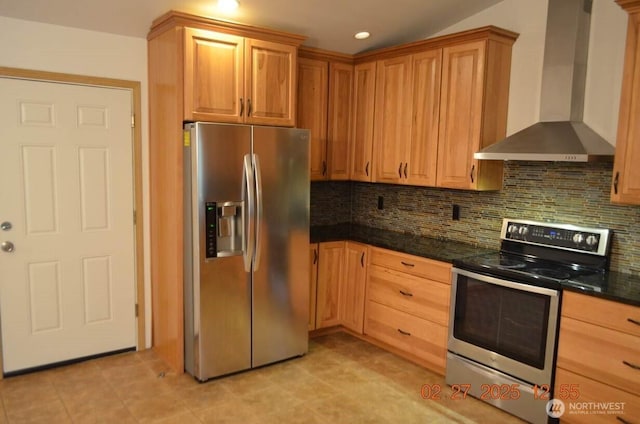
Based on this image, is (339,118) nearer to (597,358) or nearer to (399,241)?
(399,241)

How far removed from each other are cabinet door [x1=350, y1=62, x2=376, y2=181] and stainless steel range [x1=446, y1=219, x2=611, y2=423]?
A: 4.33 ft

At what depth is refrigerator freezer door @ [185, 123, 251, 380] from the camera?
2.97 m

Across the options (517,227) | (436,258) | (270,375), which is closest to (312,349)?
(270,375)

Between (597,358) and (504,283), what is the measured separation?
591mm

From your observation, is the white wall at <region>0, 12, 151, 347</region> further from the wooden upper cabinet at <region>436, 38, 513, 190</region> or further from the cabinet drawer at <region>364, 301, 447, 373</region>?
the wooden upper cabinet at <region>436, 38, 513, 190</region>

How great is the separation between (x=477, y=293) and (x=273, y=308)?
1.37 meters

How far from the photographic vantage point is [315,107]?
3.95 meters

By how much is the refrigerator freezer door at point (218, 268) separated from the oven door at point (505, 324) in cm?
140

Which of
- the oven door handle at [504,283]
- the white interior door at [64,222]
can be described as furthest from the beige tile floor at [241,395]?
the oven door handle at [504,283]

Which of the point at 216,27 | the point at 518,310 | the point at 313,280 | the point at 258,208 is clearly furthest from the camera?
the point at 313,280

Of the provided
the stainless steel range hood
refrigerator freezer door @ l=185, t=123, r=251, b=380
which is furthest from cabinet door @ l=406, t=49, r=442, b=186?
refrigerator freezer door @ l=185, t=123, r=251, b=380

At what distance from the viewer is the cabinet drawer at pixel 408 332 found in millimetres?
3266

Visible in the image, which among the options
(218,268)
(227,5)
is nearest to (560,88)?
(227,5)

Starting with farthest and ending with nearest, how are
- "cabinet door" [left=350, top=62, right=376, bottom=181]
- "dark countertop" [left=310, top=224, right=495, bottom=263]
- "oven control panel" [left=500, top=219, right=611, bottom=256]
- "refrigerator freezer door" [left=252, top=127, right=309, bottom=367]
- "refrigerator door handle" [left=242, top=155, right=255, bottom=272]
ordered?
"cabinet door" [left=350, top=62, right=376, bottom=181] → "dark countertop" [left=310, top=224, right=495, bottom=263] → "refrigerator freezer door" [left=252, top=127, right=309, bottom=367] → "refrigerator door handle" [left=242, top=155, right=255, bottom=272] → "oven control panel" [left=500, top=219, right=611, bottom=256]
